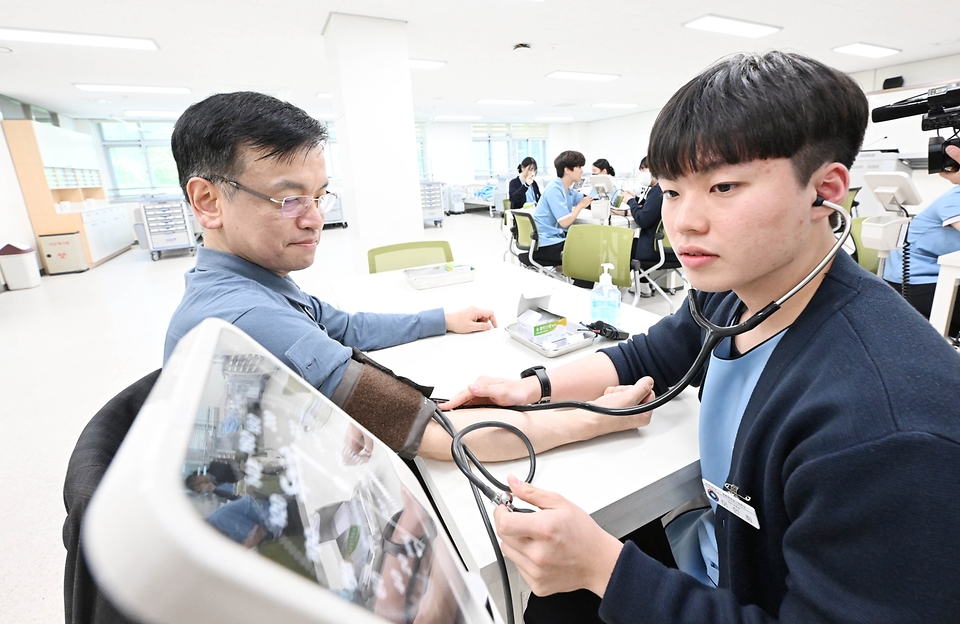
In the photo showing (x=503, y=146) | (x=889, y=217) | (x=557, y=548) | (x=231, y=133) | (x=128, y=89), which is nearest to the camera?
(x=557, y=548)

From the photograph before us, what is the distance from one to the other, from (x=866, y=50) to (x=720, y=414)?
27.5 feet

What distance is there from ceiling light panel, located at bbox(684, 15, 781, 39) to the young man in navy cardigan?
485 centimetres

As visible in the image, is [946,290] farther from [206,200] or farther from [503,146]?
[503,146]

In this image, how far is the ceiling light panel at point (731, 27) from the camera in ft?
14.7

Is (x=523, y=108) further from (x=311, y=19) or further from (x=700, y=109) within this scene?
(x=700, y=109)

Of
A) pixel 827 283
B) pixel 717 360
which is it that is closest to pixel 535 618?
pixel 717 360

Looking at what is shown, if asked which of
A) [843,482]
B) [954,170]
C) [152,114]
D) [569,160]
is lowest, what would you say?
[843,482]

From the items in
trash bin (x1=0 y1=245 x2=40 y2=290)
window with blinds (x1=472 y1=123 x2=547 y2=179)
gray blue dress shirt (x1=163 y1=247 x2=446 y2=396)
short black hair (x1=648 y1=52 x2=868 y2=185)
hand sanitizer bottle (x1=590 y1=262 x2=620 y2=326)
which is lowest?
Answer: trash bin (x1=0 y1=245 x2=40 y2=290)

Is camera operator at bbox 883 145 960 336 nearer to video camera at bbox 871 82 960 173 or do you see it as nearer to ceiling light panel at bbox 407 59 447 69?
video camera at bbox 871 82 960 173

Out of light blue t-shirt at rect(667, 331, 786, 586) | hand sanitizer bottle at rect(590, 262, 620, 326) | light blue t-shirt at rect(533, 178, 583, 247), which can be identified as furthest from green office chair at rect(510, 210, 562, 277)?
light blue t-shirt at rect(667, 331, 786, 586)

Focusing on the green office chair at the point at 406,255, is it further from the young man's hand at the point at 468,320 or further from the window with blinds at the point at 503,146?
the window with blinds at the point at 503,146

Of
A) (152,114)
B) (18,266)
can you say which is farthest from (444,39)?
(152,114)

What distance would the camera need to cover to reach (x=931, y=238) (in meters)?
2.10

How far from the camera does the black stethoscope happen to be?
583 millimetres
